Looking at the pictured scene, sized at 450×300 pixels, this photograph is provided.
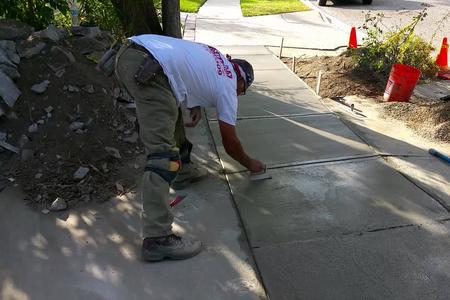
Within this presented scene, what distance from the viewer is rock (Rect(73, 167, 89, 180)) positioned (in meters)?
3.43

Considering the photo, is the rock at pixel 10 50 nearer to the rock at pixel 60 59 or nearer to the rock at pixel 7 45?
the rock at pixel 7 45

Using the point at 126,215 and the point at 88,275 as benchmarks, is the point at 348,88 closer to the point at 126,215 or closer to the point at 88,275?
the point at 126,215

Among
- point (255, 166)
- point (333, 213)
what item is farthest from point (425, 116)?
point (255, 166)

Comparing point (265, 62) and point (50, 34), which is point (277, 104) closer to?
point (265, 62)

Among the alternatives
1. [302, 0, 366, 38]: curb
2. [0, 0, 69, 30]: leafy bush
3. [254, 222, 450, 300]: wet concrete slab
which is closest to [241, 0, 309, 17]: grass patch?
[302, 0, 366, 38]: curb

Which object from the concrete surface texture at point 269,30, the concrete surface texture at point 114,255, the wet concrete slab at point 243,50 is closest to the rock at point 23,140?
the concrete surface texture at point 114,255

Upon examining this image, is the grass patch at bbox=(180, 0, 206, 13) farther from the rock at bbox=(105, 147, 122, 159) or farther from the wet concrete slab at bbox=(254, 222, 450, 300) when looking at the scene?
the wet concrete slab at bbox=(254, 222, 450, 300)

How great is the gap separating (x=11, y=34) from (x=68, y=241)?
8.24 feet

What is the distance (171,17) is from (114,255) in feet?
7.07

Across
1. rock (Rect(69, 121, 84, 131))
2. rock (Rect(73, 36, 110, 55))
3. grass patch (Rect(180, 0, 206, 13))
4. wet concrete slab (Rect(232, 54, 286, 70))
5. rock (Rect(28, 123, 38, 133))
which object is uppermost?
rock (Rect(73, 36, 110, 55))

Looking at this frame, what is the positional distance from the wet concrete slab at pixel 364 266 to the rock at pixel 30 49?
291 cm

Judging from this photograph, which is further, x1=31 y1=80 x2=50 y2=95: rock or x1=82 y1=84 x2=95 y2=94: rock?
x1=82 y1=84 x2=95 y2=94: rock

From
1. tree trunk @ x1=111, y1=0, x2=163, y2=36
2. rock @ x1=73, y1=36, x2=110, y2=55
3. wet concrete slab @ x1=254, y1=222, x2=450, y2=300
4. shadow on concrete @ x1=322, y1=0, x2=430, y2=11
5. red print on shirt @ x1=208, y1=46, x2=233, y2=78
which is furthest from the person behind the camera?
shadow on concrete @ x1=322, y1=0, x2=430, y2=11

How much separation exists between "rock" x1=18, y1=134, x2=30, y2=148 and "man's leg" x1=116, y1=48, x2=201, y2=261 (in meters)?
1.47
